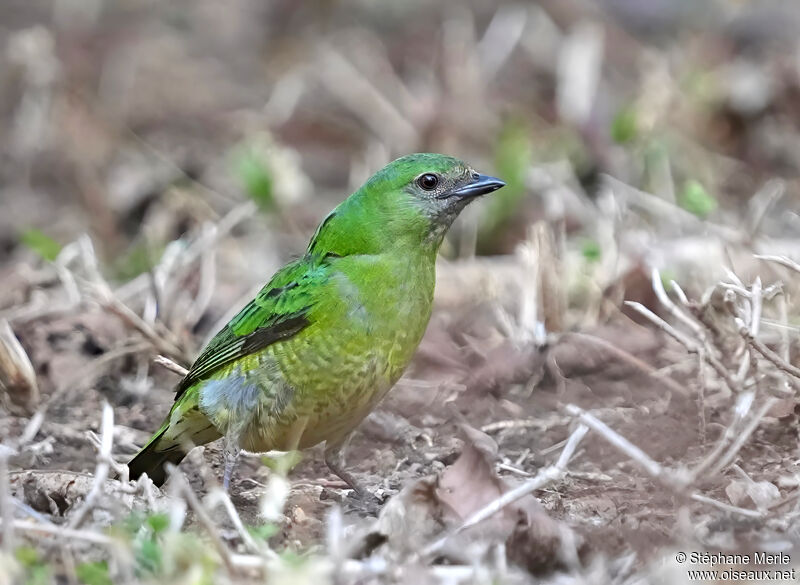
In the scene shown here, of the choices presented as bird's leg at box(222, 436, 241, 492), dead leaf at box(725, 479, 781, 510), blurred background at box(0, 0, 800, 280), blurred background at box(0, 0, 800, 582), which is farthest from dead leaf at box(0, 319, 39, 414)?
dead leaf at box(725, 479, 781, 510)

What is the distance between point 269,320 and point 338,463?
1.97ft

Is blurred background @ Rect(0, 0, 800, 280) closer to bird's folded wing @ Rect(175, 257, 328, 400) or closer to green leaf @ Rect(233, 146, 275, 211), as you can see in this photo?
green leaf @ Rect(233, 146, 275, 211)

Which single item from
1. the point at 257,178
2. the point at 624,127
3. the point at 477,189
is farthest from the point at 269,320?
the point at 624,127

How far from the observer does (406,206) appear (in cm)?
445

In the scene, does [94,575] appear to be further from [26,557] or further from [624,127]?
[624,127]

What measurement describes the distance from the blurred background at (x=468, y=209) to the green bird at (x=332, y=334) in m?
0.26

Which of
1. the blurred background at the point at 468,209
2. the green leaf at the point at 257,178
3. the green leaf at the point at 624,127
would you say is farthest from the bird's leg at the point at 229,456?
the green leaf at the point at 624,127

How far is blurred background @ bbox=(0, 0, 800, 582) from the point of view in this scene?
170 inches

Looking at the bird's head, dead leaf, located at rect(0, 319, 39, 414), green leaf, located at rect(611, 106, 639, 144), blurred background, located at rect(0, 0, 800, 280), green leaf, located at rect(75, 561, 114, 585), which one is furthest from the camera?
blurred background, located at rect(0, 0, 800, 280)

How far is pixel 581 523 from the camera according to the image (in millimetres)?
3613

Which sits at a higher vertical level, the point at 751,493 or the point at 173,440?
the point at 751,493

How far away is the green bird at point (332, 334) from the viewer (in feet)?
13.6

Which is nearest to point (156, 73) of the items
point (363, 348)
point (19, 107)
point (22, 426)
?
point (19, 107)

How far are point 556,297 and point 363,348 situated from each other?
4.70 ft
